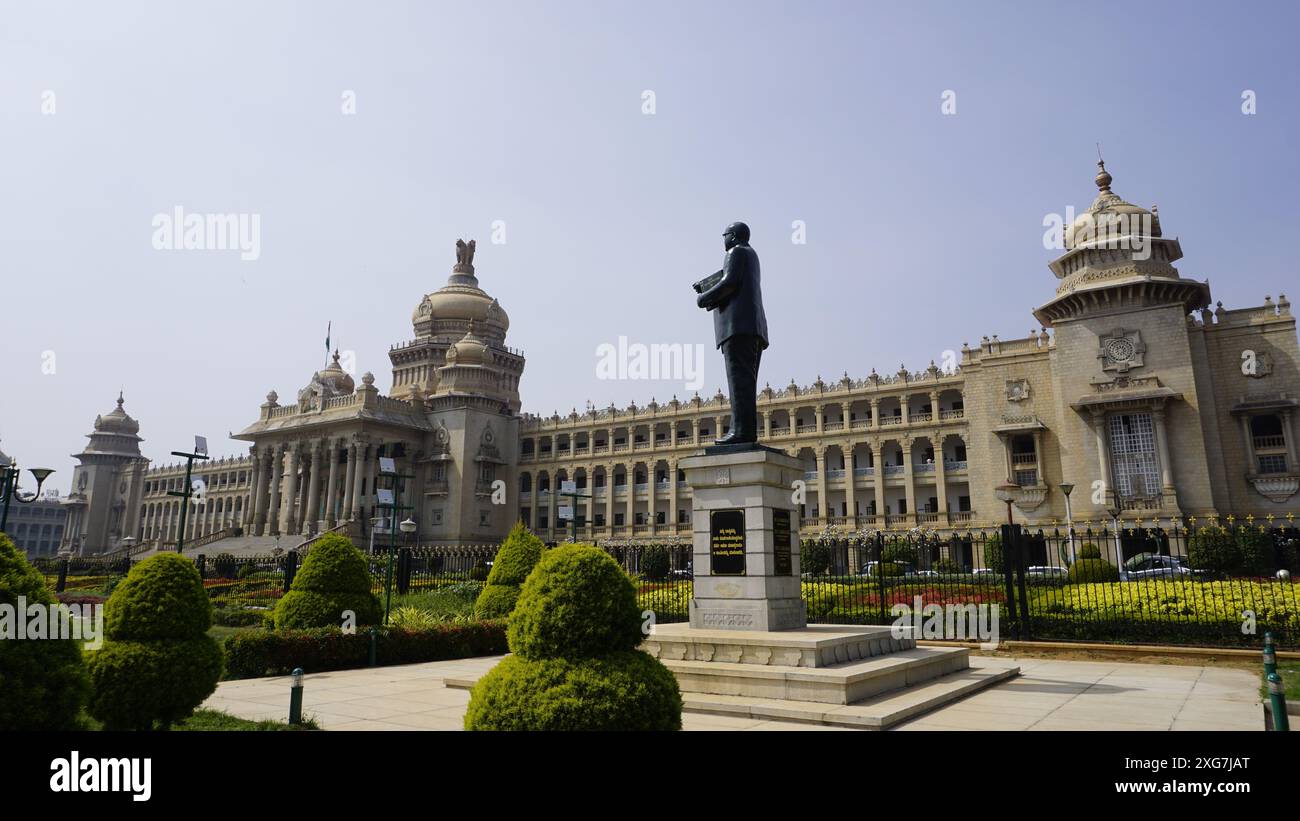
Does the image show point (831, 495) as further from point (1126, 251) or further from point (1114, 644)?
point (1114, 644)

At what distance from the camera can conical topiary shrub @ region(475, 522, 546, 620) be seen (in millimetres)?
19844

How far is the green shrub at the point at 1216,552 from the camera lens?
30.2m

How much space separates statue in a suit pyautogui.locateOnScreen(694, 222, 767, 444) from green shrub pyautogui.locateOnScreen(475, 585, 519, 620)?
9.82m

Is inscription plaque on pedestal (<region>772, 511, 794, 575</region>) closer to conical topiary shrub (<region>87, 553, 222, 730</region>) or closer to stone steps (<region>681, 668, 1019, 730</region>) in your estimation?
stone steps (<region>681, 668, 1019, 730</region>)

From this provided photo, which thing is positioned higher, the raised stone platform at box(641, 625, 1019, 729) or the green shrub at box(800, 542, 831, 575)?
the green shrub at box(800, 542, 831, 575)

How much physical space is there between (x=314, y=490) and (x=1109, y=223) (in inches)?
2299

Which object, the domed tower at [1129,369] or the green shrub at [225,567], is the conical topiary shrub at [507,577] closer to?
the green shrub at [225,567]

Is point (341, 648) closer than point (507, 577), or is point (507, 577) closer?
point (341, 648)

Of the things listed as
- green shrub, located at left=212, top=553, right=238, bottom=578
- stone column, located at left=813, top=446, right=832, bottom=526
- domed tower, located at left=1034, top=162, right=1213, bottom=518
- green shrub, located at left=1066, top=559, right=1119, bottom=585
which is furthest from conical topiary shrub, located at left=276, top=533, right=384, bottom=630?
stone column, located at left=813, top=446, right=832, bottom=526

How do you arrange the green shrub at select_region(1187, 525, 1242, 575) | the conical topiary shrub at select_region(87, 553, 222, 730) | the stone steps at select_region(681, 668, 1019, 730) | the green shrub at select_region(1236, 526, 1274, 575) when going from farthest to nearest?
the green shrub at select_region(1187, 525, 1242, 575) < the green shrub at select_region(1236, 526, 1274, 575) < the stone steps at select_region(681, 668, 1019, 730) < the conical topiary shrub at select_region(87, 553, 222, 730)

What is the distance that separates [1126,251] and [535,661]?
45107 mm

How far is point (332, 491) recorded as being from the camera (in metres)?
59.1

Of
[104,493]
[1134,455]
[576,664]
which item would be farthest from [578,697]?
[104,493]

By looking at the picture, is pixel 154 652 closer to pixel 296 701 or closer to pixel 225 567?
pixel 296 701
